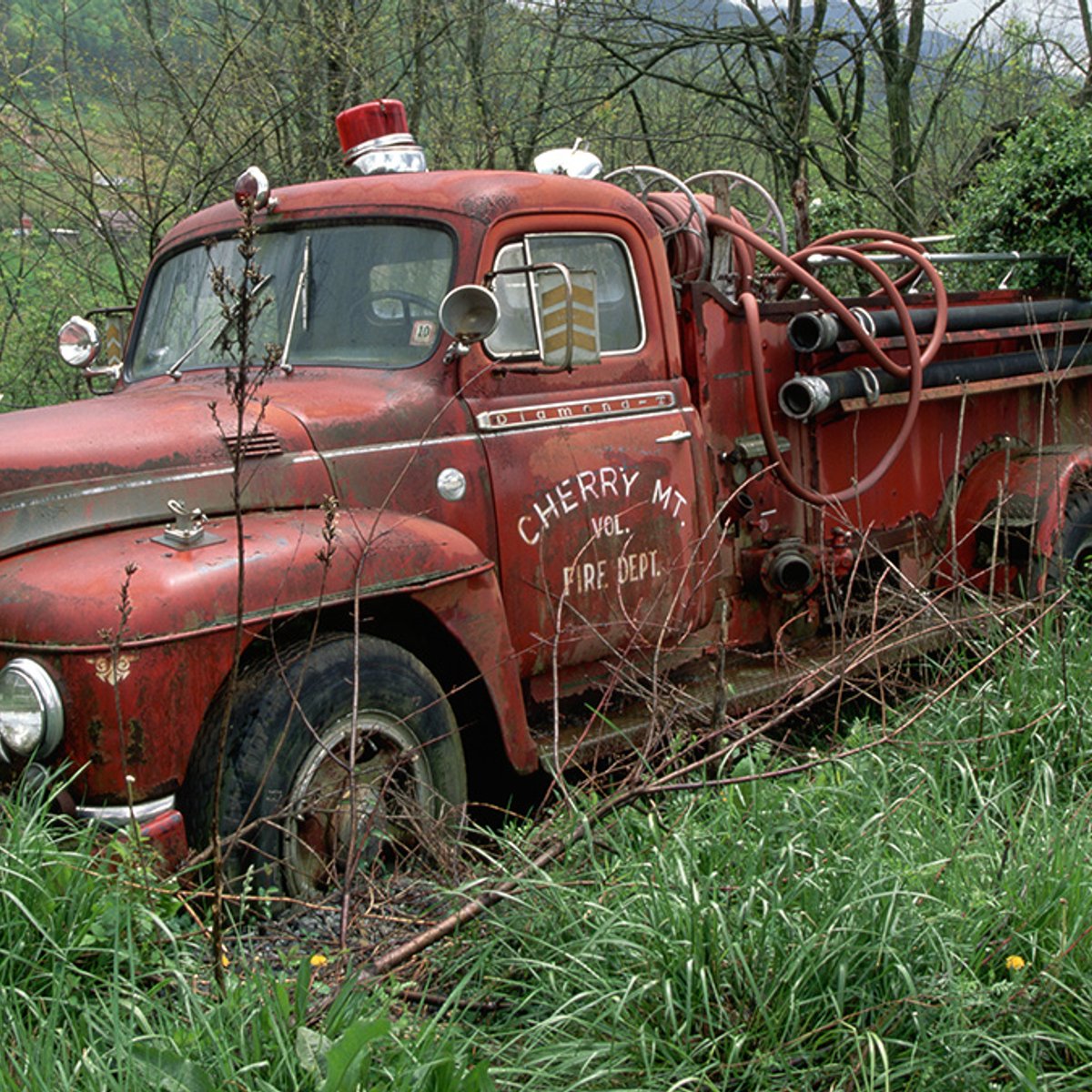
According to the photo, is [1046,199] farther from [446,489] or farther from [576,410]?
[446,489]

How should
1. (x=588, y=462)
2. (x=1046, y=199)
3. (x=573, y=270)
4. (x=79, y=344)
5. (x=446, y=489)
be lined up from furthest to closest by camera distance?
(x=1046, y=199) → (x=79, y=344) → (x=588, y=462) → (x=573, y=270) → (x=446, y=489)

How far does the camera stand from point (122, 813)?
3.17m

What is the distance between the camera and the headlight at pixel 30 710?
3.16 metres

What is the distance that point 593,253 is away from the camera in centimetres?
473

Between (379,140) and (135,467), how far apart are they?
6.18ft

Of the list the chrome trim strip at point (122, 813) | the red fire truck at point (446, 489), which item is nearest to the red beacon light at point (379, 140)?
the red fire truck at point (446, 489)

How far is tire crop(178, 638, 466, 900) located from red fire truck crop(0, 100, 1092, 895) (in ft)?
0.04

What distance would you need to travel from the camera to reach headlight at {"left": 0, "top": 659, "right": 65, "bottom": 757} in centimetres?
316

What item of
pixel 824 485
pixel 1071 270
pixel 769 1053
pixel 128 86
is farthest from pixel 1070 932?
pixel 128 86

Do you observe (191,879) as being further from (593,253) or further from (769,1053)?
(593,253)

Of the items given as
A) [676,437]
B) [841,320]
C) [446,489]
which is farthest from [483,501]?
[841,320]

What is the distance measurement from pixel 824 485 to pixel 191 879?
3.15 m

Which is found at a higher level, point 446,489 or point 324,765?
point 446,489

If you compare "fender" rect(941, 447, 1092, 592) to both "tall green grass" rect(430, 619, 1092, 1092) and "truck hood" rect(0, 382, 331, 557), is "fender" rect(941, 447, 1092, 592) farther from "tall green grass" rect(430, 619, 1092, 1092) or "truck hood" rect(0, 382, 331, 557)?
"truck hood" rect(0, 382, 331, 557)
